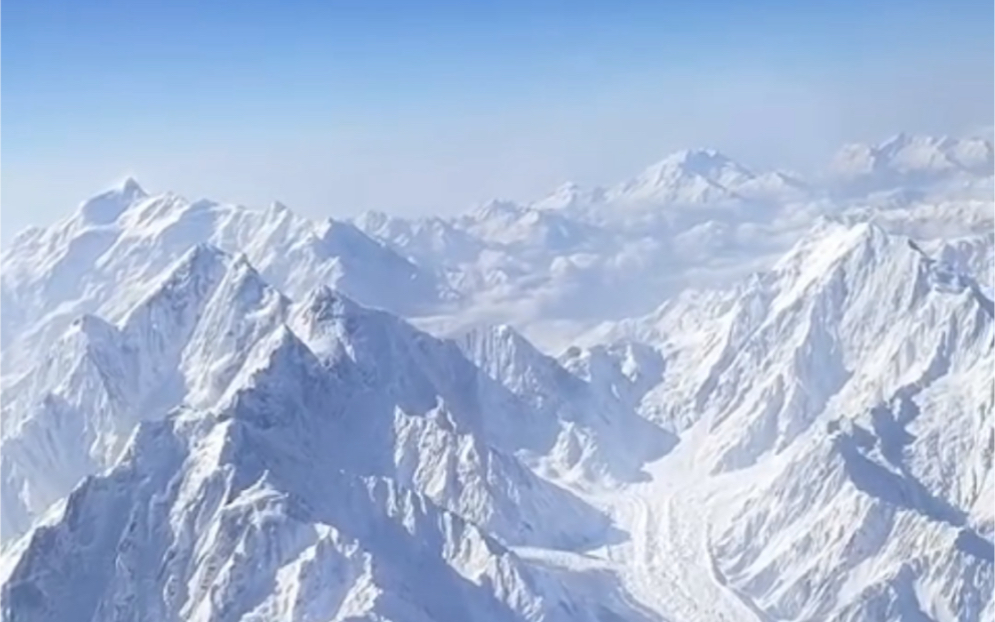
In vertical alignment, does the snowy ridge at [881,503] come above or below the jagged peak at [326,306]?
below

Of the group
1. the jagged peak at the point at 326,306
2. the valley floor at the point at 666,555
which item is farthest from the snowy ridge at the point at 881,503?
the jagged peak at the point at 326,306

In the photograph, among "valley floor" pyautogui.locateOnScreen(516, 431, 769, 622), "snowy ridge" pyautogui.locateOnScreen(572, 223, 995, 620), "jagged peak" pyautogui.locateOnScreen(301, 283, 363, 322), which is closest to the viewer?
"snowy ridge" pyautogui.locateOnScreen(572, 223, 995, 620)

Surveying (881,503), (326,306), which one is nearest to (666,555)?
(881,503)

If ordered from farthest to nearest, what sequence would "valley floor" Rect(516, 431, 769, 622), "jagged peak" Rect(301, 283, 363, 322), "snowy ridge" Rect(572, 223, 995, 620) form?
"jagged peak" Rect(301, 283, 363, 322), "valley floor" Rect(516, 431, 769, 622), "snowy ridge" Rect(572, 223, 995, 620)

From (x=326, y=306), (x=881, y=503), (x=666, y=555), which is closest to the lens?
(x=881, y=503)

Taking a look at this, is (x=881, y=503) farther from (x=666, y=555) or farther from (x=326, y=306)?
(x=326, y=306)

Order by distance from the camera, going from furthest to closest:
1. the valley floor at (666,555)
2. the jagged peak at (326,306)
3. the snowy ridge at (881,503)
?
1. the jagged peak at (326,306)
2. the valley floor at (666,555)
3. the snowy ridge at (881,503)

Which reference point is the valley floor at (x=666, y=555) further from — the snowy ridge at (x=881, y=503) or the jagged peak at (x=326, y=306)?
the jagged peak at (x=326, y=306)

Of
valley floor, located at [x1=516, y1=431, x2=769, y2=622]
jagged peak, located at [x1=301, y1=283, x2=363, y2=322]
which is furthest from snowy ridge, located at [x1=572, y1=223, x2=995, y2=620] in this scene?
jagged peak, located at [x1=301, y1=283, x2=363, y2=322]

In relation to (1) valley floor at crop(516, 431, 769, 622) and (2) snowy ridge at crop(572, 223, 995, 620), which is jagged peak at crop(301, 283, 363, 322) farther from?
(2) snowy ridge at crop(572, 223, 995, 620)

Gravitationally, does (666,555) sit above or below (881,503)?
below

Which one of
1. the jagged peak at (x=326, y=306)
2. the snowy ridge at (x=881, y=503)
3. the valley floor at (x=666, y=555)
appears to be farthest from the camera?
the jagged peak at (x=326, y=306)

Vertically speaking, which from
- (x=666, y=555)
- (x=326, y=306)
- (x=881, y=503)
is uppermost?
(x=326, y=306)
